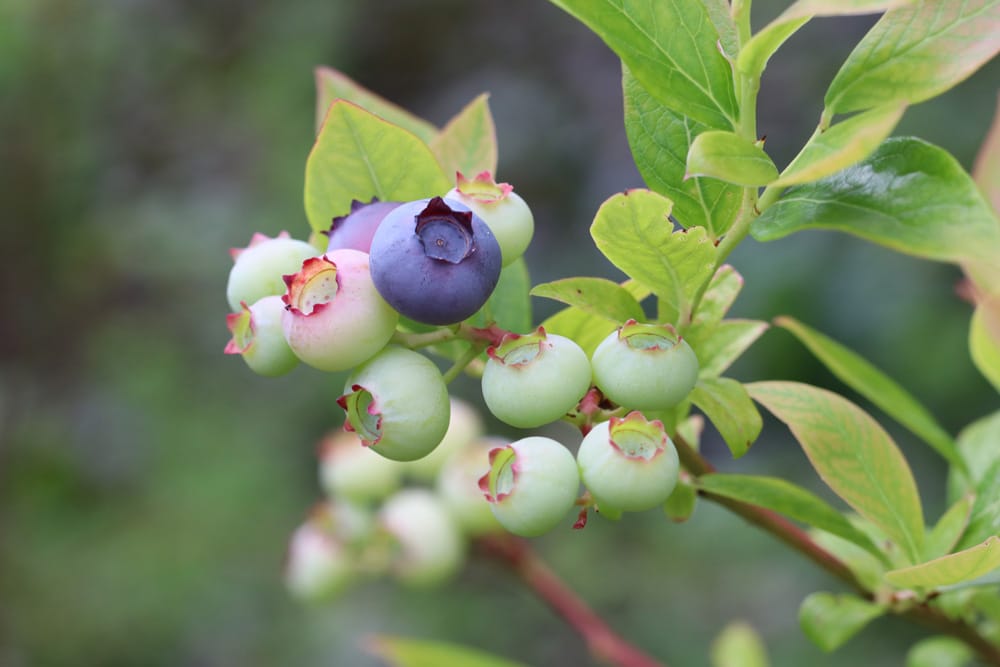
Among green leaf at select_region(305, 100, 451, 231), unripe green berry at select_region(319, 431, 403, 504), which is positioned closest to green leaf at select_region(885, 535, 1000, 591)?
green leaf at select_region(305, 100, 451, 231)

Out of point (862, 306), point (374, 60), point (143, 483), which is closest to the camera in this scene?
point (862, 306)

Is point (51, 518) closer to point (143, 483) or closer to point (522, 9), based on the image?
point (143, 483)

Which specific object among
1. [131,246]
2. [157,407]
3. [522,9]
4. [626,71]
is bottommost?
[157,407]

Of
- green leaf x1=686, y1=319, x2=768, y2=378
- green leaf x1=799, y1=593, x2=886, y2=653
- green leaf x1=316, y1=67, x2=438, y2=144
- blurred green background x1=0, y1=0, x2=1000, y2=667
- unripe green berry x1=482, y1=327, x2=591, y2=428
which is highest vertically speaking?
green leaf x1=316, y1=67, x2=438, y2=144

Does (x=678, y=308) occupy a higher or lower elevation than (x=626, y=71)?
lower

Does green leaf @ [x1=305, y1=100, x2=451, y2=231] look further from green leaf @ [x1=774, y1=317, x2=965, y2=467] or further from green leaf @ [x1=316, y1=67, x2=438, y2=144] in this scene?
green leaf @ [x1=774, y1=317, x2=965, y2=467]

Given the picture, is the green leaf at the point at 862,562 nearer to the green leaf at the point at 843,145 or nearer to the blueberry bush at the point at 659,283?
the blueberry bush at the point at 659,283

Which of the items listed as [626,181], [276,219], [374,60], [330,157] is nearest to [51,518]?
[276,219]
